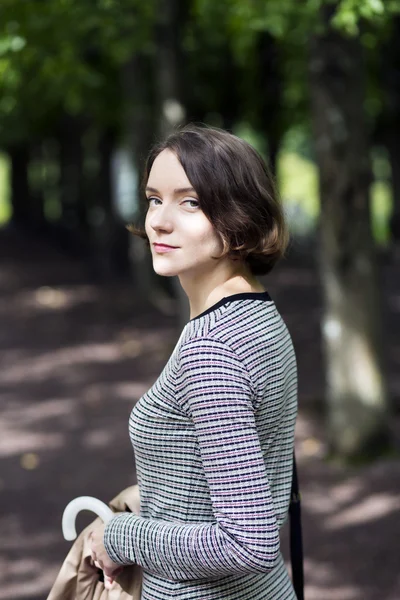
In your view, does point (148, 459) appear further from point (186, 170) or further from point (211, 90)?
point (211, 90)

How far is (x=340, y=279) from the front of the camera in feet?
22.5

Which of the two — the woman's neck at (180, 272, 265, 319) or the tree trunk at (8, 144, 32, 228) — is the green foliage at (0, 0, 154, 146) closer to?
the woman's neck at (180, 272, 265, 319)

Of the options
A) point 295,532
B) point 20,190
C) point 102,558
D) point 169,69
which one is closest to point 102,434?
point 169,69

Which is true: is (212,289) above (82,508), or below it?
above

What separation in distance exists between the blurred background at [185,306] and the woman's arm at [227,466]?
808mm

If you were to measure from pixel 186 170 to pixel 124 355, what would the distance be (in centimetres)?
1034

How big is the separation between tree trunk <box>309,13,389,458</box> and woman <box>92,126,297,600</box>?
191 inches

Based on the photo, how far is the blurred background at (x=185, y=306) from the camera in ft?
19.9

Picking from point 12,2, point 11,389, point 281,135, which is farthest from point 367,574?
point 281,135

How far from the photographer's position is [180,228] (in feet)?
6.21

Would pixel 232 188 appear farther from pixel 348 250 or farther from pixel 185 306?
pixel 185 306

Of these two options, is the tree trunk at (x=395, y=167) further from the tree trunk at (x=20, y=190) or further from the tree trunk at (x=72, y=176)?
the tree trunk at (x=20, y=190)

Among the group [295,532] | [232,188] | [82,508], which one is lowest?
[295,532]

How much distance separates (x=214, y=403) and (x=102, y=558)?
531mm
